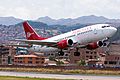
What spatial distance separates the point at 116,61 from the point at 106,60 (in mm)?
4676

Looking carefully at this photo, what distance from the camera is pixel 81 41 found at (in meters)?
77.8

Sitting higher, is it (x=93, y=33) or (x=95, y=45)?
(x=93, y=33)

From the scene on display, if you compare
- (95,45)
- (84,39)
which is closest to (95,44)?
(95,45)

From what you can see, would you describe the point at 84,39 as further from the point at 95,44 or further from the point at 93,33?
A: the point at 95,44

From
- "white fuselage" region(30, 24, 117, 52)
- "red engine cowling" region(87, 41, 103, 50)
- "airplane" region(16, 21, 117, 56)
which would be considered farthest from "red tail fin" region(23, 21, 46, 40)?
"white fuselage" region(30, 24, 117, 52)

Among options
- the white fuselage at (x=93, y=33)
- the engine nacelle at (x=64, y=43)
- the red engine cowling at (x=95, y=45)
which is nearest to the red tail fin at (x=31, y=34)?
the engine nacelle at (x=64, y=43)

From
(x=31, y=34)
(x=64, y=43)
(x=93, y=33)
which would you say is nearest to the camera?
(x=93, y=33)

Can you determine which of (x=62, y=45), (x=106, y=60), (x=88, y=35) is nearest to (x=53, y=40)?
(x=62, y=45)

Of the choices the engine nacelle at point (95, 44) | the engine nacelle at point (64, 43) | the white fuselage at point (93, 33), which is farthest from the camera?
the engine nacelle at point (64, 43)

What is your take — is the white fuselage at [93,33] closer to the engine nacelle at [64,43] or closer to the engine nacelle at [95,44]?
the engine nacelle at [64,43]

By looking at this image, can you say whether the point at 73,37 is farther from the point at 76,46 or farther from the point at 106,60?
the point at 106,60

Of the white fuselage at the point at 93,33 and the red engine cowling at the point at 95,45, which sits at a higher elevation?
the white fuselage at the point at 93,33

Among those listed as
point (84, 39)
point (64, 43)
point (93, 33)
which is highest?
point (93, 33)

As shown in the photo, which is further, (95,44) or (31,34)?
(31,34)
